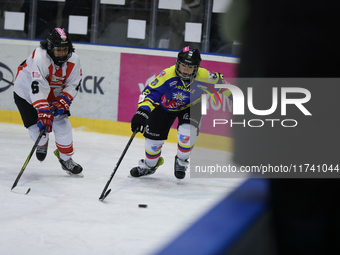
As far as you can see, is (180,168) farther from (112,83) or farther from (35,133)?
(112,83)

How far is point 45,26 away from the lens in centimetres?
604

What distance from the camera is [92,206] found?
103 inches

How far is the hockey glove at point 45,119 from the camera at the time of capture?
3.03m

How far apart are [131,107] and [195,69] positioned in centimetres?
232

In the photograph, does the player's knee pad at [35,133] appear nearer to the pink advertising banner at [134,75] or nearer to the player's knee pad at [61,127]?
the player's knee pad at [61,127]

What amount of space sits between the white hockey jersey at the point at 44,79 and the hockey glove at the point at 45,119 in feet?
0.14

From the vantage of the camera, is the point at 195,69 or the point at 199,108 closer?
the point at 195,69

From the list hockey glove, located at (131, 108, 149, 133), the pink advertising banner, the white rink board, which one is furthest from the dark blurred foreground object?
the white rink board

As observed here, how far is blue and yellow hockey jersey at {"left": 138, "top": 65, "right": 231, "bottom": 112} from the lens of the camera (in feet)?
10.4

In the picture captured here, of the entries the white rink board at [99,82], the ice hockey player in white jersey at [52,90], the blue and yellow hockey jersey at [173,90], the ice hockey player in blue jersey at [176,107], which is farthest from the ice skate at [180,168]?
the white rink board at [99,82]

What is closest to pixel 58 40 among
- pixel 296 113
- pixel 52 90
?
pixel 52 90

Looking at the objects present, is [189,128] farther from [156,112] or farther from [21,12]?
[21,12]

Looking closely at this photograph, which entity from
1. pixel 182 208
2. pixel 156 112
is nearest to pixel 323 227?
pixel 182 208

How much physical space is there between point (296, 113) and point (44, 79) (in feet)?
9.23
